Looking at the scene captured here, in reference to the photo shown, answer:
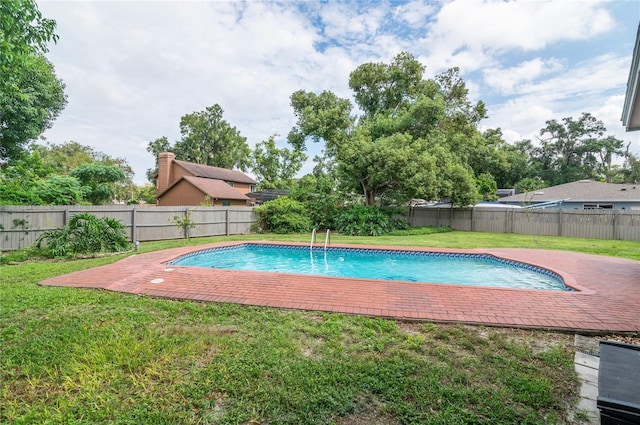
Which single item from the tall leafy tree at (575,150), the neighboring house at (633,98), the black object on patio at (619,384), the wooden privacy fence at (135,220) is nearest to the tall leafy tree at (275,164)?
the wooden privacy fence at (135,220)

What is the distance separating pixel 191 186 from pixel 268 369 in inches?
932

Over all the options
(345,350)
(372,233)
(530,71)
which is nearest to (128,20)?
(345,350)

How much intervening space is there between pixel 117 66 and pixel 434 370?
52.2ft

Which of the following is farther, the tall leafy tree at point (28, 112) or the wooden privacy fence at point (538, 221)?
the tall leafy tree at point (28, 112)

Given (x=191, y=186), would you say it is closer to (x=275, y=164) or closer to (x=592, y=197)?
(x=275, y=164)

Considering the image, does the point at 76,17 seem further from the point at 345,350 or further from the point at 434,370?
the point at 434,370

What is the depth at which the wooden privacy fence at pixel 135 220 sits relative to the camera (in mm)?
9727

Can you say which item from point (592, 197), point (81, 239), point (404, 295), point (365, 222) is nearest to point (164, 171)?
point (365, 222)

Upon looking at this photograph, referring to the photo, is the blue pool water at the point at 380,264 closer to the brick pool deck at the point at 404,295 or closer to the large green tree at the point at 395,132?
the brick pool deck at the point at 404,295

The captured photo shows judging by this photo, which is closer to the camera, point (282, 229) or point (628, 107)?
point (628, 107)

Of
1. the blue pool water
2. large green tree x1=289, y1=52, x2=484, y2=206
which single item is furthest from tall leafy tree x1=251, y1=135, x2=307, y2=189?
the blue pool water

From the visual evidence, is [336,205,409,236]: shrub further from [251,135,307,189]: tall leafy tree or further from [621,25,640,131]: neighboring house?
[251,135,307,189]: tall leafy tree

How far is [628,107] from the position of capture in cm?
468

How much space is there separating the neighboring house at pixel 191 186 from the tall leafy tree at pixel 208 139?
1227cm
